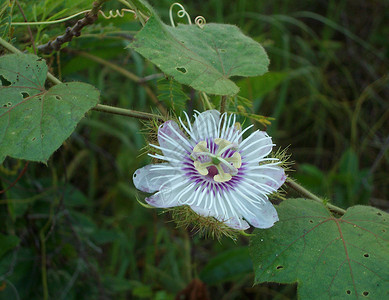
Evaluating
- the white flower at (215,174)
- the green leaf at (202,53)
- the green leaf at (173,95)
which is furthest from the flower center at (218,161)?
the green leaf at (173,95)

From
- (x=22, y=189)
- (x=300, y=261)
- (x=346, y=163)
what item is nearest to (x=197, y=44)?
(x=300, y=261)

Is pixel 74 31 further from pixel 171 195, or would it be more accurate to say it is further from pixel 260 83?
pixel 260 83

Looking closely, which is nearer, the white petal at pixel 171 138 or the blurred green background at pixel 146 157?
the white petal at pixel 171 138

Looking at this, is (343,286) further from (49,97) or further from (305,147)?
(305,147)

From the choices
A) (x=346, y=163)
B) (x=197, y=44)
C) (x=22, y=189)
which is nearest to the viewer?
(x=197, y=44)

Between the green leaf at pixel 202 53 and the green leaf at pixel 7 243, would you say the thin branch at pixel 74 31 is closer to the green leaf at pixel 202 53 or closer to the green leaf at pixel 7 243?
the green leaf at pixel 202 53

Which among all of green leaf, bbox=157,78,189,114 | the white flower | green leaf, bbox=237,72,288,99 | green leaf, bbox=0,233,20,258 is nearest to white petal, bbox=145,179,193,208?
the white flower

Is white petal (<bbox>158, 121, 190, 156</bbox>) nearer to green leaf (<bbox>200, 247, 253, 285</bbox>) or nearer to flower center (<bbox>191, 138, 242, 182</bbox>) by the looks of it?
flower center (<bbox>191, 138, 242, 182</bbox>)
